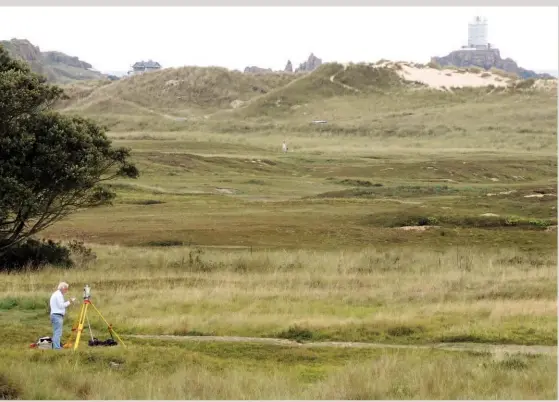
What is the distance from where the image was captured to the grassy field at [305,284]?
590 inches

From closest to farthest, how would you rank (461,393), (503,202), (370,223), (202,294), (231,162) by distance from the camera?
(461,393)
(202,294)
(370,223)
(503,202)
(231,162)

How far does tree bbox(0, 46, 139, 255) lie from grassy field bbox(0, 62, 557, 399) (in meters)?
2.74

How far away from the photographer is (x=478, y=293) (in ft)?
87.6

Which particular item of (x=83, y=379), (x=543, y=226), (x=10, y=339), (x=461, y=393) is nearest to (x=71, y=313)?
(x=10, y=339)

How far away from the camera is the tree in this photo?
104 ft

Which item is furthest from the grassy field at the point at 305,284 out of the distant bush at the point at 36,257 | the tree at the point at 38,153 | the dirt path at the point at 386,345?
the tree at the point at 38,153

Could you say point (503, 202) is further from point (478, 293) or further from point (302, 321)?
point (302, 321)

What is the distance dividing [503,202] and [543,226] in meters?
A: 11.3

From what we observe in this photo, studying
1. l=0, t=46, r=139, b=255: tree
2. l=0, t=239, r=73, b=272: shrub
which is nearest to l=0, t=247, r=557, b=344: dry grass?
l=0, t=239, r=73, b=272: shrub

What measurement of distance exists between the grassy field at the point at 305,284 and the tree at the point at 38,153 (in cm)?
274

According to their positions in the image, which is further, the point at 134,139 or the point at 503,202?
the point at 134,139

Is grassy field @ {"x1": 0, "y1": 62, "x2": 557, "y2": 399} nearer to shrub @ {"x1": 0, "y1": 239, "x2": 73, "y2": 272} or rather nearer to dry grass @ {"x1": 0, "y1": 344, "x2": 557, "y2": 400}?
dry grass @ {"x1": 0, "y1": 344, "x2": 557, "y2": 400}

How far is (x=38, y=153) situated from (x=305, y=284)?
1160 centimetres

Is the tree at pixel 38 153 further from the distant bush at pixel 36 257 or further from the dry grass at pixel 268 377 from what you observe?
the dry grass at pixel 268 377
